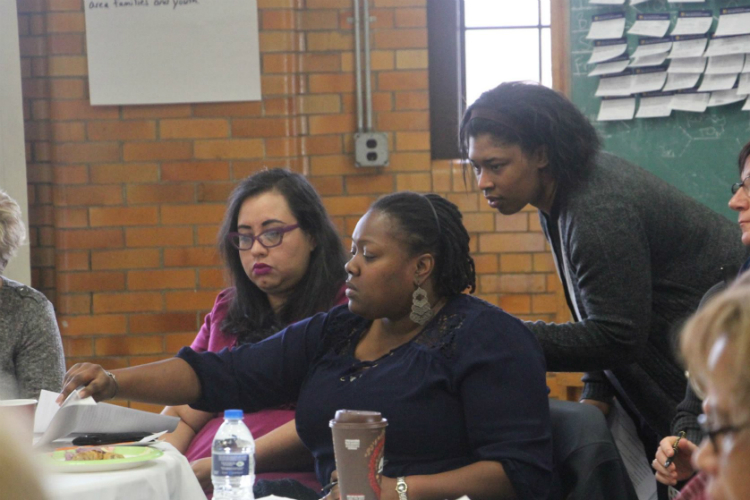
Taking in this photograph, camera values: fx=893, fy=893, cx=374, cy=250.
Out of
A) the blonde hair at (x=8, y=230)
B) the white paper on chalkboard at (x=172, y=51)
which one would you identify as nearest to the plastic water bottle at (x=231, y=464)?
the blonde hair at (x=8, y=230)

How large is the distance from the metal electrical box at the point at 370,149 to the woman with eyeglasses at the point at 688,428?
64.8 inches

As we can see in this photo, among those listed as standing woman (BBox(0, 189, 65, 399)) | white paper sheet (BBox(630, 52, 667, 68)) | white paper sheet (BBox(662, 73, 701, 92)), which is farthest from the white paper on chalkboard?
white paper sheet (BBox(662, 73, 701, 92))

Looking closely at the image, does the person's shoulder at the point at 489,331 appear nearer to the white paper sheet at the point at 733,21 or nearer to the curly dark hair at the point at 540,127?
the curly dark hair at the point at 540,127

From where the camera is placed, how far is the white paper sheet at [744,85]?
10.5 feet

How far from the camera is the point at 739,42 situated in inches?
126

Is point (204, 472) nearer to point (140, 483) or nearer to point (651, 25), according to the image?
point (140, 483)

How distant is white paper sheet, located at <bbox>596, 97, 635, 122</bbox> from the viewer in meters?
3.34

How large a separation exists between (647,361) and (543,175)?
1.69ft

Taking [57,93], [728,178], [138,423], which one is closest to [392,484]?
[138,423]

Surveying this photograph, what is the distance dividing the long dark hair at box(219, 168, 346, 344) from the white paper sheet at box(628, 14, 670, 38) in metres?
1.48

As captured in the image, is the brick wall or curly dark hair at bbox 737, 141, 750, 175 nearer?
curly dark hair at bbox 737, 141, 750, 175

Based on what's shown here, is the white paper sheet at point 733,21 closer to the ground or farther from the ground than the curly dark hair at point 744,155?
farther from the ground

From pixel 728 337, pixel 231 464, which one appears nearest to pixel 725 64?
pixel 231 464

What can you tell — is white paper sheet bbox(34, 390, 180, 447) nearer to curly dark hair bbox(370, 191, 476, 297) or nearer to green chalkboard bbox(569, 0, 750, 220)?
curly dark hair bbox(370, 191, 476, 297)
